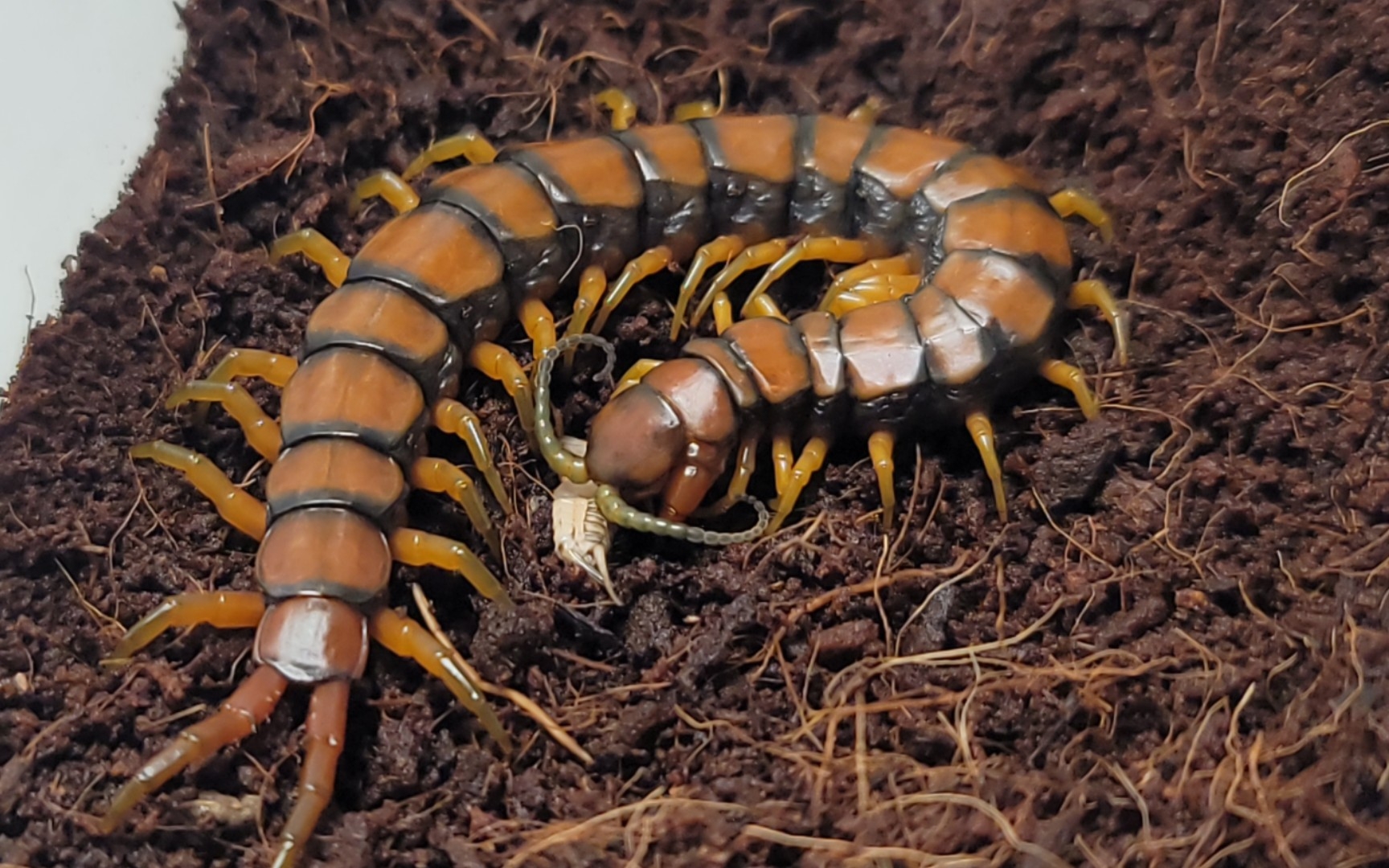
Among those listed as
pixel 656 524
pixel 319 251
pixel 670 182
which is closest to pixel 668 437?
pixel 656 524

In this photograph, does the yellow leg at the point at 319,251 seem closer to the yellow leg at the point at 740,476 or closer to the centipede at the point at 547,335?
the centipede at the point at 547,335

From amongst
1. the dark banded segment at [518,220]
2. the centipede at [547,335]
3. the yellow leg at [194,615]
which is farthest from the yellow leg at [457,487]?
the dark banded segment at [518,220]

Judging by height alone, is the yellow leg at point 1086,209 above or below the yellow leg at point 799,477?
above

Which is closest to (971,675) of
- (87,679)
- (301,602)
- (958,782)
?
(958,782)

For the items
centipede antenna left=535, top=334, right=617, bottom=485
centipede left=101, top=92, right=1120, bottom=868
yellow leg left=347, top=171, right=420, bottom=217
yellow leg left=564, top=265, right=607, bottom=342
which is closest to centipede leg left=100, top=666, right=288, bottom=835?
centipede left=101, top=92, right=1120, bottom=868

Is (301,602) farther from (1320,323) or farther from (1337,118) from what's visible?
(1337,118)
